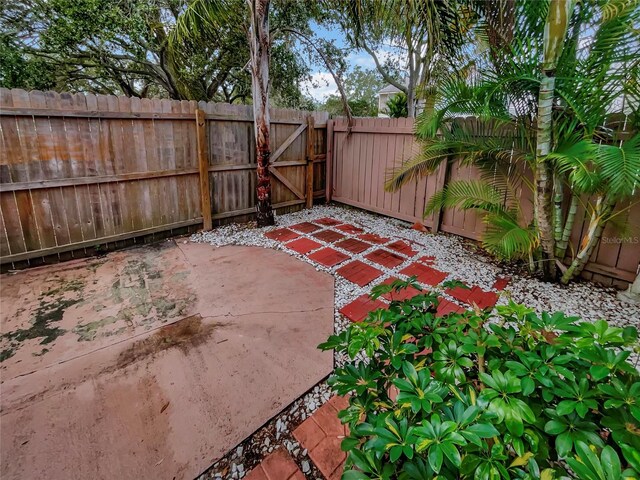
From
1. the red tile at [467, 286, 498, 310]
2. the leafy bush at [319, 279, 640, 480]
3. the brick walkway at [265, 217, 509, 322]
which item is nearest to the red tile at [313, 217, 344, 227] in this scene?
the brick walkway at [265, 217, 509, 322]

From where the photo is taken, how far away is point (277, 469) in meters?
1.39

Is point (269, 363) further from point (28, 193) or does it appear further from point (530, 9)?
point (530, 9)

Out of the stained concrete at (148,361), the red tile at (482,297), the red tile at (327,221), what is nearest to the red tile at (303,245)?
the stained concrete at (148,361)

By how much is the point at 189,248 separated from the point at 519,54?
3.85 m

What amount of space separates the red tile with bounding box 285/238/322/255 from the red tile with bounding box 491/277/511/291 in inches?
78.0

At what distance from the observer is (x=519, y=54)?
2600 millimetres

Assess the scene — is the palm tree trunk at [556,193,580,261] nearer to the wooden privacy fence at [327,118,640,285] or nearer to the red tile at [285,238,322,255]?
the wooden privacy fence at [327,118,640,285]

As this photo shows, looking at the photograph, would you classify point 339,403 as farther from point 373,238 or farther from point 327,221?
point 327,221

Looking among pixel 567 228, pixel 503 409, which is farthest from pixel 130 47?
pixel 503 409

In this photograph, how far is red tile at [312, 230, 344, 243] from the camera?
4.23 metres

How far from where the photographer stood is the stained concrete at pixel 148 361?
1491 millimetres

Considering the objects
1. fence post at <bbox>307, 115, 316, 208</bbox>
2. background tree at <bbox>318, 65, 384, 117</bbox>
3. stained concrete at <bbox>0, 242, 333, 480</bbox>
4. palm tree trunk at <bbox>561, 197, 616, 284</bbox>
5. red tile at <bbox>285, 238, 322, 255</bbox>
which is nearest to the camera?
stained concrete at <bbox>0, 242, 333, 480</bbox>

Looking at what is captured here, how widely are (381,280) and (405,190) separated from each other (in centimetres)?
209

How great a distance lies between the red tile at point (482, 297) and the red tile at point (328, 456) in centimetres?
183
